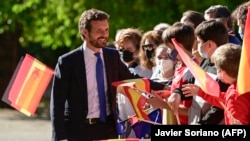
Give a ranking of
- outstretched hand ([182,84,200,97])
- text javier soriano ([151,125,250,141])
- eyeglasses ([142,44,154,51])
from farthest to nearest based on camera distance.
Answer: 1. eyeglasses ([142,44,154,51])
2. outstretched hand ([182,84,200,97])
3. text javier soriano ([151,125,250,141])

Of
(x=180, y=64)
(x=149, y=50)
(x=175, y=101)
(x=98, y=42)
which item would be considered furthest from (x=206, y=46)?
(x=149, y=50)

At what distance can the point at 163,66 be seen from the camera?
898cm

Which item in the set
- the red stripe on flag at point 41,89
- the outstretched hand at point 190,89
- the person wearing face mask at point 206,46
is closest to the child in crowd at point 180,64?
the person wearing face mask at point 206,46

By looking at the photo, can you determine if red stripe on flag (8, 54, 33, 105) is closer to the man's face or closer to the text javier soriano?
the man's face

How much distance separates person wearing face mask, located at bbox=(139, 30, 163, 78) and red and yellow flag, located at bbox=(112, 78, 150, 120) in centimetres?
201

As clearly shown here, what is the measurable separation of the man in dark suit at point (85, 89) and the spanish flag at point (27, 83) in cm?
22

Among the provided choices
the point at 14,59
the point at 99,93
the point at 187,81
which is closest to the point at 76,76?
the point at 99,93

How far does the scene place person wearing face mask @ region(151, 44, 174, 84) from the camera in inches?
349

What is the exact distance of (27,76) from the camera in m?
8.04

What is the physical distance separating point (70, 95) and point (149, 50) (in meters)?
2.33

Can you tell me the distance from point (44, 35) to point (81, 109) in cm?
1577

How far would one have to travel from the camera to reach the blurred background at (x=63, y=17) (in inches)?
828

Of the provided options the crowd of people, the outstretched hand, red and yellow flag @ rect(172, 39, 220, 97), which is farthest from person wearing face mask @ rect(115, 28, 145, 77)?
red and yellow flag @ rect(172, 39, 220, 97)

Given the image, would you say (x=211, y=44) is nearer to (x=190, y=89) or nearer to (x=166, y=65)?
(x=190, y=89)
